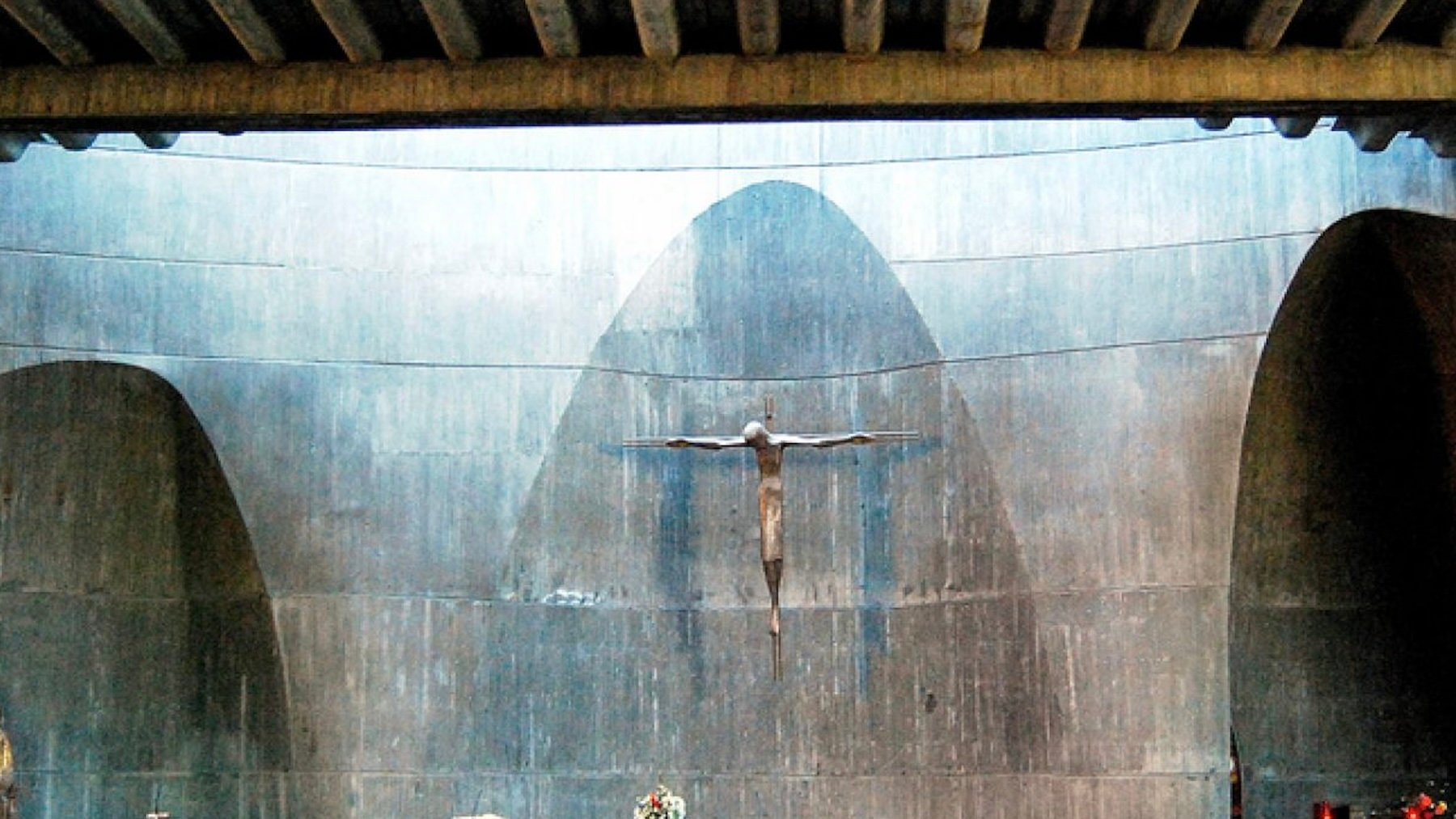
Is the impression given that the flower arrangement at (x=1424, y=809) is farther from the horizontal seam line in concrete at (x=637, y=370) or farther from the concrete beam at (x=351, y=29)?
the concrete beam at (x=351, y=29)

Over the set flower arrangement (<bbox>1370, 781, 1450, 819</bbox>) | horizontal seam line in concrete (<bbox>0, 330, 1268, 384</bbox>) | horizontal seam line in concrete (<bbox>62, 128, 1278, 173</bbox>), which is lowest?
flower arrangement (<bbox>1370, 781, 1450, 819</bbox>)

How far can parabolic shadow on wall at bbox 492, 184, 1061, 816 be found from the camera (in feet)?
52.5

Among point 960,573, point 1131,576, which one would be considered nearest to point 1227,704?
point 1131,576

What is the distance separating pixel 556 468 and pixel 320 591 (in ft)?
8.38

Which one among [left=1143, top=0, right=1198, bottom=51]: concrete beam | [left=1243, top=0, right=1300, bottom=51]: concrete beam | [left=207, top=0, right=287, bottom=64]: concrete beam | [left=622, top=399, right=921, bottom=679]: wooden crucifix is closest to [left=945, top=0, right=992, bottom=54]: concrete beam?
[left=1143, top=0, right=1198, bottom=51]: concrete beam

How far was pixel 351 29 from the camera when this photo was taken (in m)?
10.0

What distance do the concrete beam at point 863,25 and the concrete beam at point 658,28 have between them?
1.02 meters

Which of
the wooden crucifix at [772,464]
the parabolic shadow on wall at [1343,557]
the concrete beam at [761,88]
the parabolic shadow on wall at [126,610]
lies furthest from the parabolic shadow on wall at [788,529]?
the concrete beam at [761,88]

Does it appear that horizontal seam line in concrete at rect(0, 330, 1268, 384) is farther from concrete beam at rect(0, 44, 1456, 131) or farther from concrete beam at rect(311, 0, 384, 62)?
concrete beam at rect(311, 0, 384, 62)

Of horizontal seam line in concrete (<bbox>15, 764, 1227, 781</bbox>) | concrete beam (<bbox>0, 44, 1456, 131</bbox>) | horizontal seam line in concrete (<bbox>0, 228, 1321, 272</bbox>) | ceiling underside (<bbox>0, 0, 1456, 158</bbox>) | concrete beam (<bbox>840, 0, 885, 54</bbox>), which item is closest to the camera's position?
concrete beam (<bbox>840, 0, 885, 54</bbox>)

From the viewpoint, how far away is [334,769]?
15562mm

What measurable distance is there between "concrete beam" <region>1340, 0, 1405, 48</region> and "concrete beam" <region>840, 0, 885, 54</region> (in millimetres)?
2858

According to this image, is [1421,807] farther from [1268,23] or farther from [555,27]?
[555,27]

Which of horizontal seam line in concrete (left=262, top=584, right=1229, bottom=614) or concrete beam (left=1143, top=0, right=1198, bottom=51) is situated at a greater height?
concrete beam (left=1143, top=0, right=1198, bottom=51)
